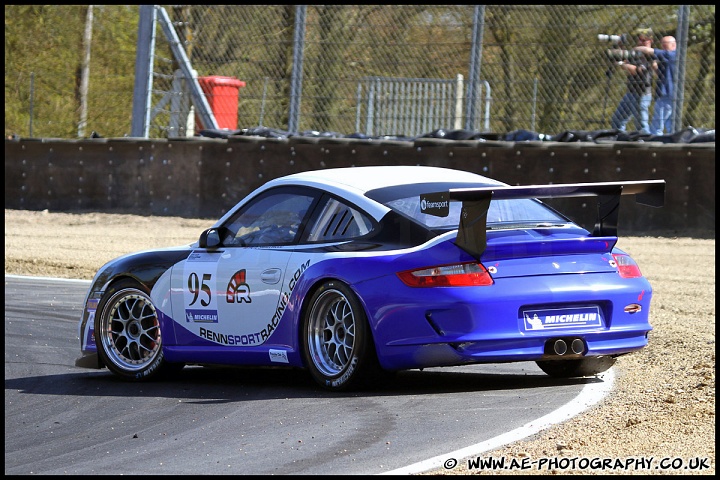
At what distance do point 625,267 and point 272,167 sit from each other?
459 inches

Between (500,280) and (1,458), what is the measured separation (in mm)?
2757

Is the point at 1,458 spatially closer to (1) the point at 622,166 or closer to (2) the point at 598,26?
(1) the point at 622,166

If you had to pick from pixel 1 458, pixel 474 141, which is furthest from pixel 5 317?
pixel 474 141

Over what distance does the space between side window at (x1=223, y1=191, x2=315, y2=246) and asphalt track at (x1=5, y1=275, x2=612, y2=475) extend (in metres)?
0.90

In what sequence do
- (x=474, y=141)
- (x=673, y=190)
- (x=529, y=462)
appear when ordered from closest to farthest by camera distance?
1. (x=529, y=462)
2. (x=673, y=190)
3. (x=474, y=141)

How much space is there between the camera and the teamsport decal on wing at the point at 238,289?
27.1 ft

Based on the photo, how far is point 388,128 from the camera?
1988 cm

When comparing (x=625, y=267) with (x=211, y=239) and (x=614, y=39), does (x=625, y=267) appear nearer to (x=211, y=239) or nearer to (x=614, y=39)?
(x=211, y=239)

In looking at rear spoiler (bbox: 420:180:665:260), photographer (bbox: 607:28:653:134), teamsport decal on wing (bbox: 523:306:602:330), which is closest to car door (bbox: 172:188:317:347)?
rear spoiler (bbox: 420:180:665:260)

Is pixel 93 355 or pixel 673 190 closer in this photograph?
pixel 93 355

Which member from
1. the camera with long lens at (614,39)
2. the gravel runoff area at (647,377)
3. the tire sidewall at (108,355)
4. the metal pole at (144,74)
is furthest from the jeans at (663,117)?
the tire sidewall at (108,355)

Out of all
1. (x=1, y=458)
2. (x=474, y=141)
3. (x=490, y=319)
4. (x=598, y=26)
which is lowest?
(x=1, y=458)

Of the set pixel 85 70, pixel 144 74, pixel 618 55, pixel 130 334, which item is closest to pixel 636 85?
pixel 618 55

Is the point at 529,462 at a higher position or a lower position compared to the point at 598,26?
lower
